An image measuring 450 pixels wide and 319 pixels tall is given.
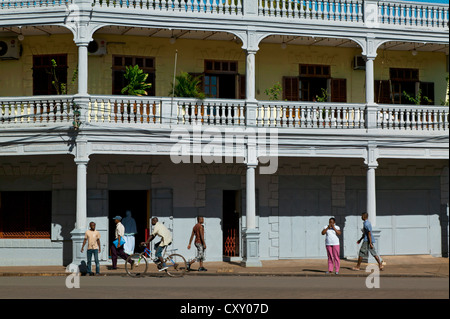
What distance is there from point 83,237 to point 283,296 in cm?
786

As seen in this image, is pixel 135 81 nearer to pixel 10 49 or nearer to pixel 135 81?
pixel 135 81

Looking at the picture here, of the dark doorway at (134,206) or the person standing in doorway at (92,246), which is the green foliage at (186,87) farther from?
the person standing in doorway at (92,246)

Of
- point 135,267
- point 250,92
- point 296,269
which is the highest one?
point 250,92

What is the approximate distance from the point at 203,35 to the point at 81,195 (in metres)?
6.57

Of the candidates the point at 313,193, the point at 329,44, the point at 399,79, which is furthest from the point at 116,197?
the point at 399,79

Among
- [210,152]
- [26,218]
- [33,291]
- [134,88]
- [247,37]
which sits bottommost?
[33,291]

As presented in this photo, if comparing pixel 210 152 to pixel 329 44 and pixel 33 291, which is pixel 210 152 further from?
pixel 33 291

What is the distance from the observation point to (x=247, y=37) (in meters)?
23.0

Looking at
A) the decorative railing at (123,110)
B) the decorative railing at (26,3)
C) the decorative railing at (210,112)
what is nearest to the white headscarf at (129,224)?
the decorative railing at (123,110)

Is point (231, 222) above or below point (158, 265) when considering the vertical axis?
above

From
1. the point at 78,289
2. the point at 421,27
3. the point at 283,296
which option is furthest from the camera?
the point at 421,27

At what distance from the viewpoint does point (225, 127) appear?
23.0 metres

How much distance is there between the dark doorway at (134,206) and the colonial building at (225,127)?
7 cm

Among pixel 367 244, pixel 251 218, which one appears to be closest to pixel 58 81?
pixel 251 218
